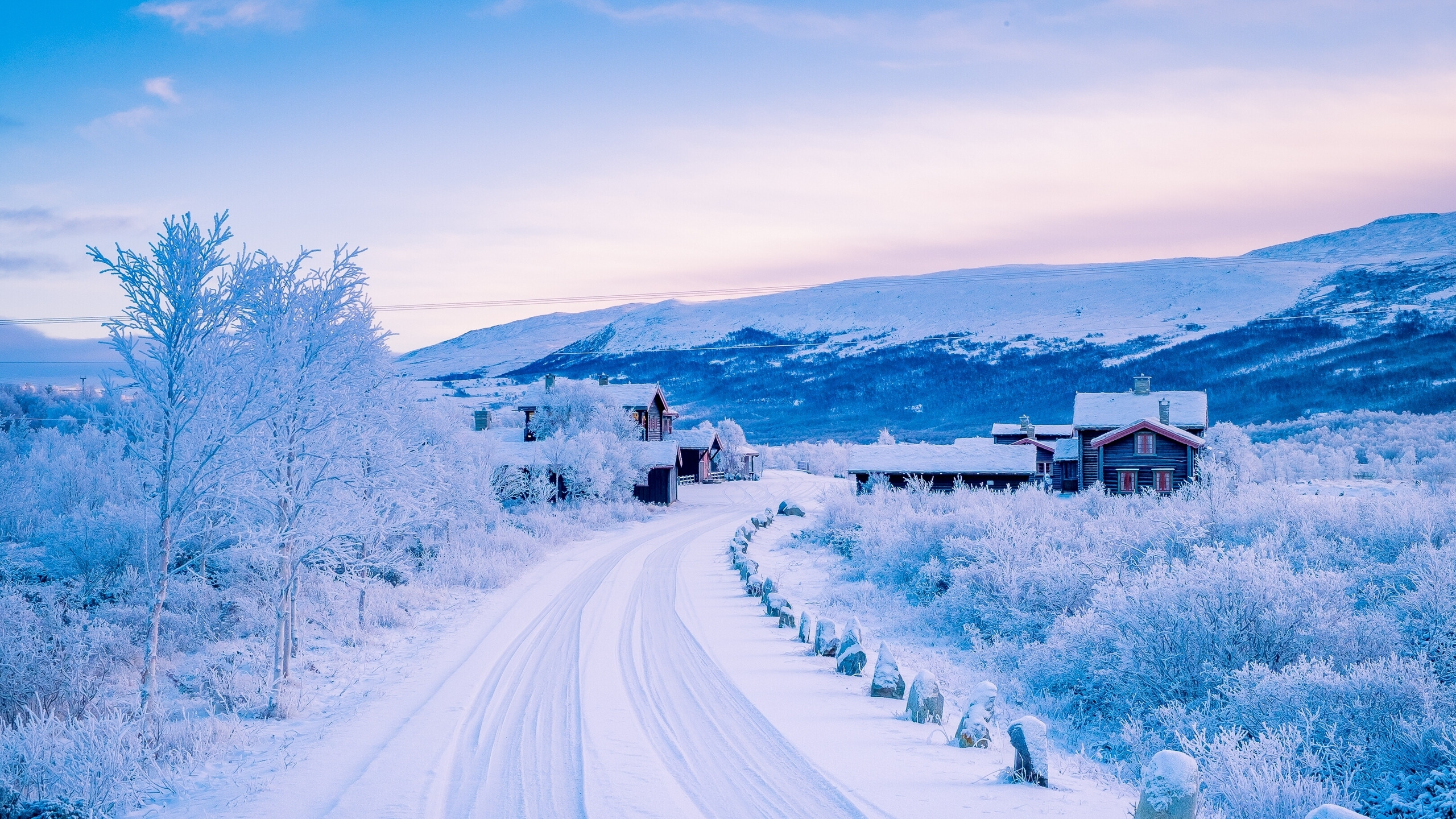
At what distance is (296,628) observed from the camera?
12680 mm

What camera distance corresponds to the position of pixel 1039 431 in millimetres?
49375

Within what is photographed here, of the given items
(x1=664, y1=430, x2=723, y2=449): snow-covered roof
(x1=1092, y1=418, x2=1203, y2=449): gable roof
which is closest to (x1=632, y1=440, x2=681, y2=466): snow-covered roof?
(x1=664, y1=430, x2=723, y2=449): snow-covered roof

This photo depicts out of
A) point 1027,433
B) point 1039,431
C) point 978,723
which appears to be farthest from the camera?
point 1039,431

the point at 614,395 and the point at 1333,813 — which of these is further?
the point at 614,395

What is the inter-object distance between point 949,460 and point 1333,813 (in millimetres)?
34027

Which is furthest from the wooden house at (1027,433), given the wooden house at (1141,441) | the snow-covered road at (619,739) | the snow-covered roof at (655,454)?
the snow-covered road at (619,739)

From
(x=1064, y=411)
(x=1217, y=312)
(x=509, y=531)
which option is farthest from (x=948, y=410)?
(x=509, y=531)

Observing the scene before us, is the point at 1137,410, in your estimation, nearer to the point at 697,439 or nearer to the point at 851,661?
the point at 697,439

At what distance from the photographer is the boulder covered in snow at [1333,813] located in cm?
431

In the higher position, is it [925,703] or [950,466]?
[950,466]

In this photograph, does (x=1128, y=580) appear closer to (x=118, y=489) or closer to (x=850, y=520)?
(x=850, y=520)

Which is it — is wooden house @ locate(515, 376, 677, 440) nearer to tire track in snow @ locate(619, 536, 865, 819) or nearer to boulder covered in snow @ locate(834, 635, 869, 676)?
tire track in snow @ locate(619, 536, 865, 819)

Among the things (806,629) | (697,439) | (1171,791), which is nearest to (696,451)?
(697,439)

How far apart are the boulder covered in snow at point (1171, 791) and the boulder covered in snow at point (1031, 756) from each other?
A: 121cm
